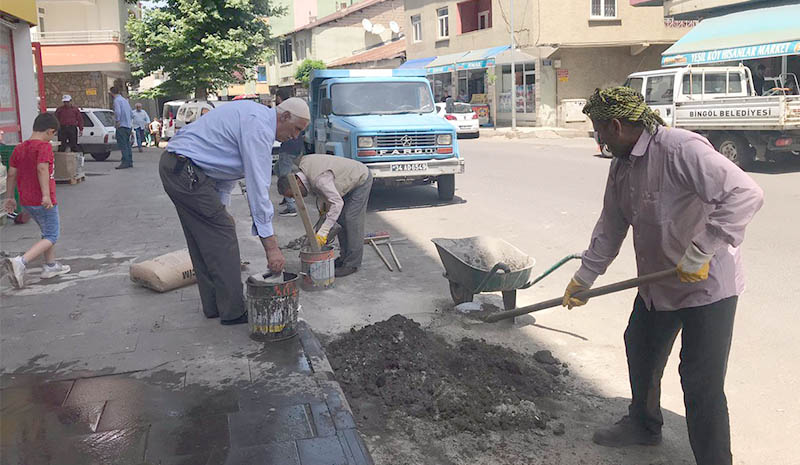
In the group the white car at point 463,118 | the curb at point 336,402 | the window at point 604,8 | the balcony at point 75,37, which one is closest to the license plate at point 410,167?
the curb at point 336,402

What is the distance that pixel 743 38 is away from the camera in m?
20.3

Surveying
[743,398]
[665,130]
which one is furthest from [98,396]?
[743,398]

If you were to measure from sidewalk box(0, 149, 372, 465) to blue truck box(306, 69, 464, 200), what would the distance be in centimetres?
534

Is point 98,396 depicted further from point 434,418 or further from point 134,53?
point 134,53

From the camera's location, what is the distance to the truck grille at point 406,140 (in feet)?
38.4

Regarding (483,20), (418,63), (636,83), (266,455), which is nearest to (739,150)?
(636,83)

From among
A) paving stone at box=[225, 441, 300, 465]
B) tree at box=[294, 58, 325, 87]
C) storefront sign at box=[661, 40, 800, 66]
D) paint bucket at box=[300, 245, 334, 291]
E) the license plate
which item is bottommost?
paving stone at box=[225, 441, 300, 465]

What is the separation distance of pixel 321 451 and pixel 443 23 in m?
37.5

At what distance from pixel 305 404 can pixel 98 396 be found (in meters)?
1.21

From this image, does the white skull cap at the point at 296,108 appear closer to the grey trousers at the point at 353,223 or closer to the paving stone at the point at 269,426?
the paving stone at the point at 269,426

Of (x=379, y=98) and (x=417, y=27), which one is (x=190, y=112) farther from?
(x=417, y=27)

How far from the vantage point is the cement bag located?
6469 mm

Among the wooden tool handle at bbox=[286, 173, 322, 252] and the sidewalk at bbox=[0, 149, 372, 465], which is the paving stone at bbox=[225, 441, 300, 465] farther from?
the wooden tool handle at bbox=[286, 173, 322, 252]

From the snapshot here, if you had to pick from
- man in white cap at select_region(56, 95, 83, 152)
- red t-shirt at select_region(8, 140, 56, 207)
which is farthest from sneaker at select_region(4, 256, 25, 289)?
man in white cap at select_region(56, 95, 83, 152)
